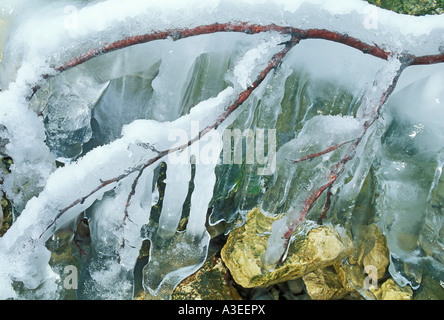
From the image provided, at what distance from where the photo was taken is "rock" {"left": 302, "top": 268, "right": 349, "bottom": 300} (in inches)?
66.0

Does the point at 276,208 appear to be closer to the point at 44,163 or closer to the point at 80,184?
the point at 80,184

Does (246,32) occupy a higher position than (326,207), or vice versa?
(246,32)

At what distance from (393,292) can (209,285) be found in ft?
2.19

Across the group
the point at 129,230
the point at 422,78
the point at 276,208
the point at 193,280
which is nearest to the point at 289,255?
the point at 276,208

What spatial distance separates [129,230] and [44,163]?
1.10 ft

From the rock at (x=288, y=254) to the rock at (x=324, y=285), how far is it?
0.54 feet

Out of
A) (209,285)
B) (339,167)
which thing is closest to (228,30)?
(339,167)

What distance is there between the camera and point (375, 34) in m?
1.19

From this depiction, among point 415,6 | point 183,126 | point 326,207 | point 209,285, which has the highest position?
point 415,6

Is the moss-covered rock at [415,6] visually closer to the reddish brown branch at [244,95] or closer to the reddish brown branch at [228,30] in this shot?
the reddish brown branch at [228,30]

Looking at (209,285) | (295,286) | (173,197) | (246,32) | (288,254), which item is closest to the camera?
(246,32)

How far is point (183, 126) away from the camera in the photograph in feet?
3.97
